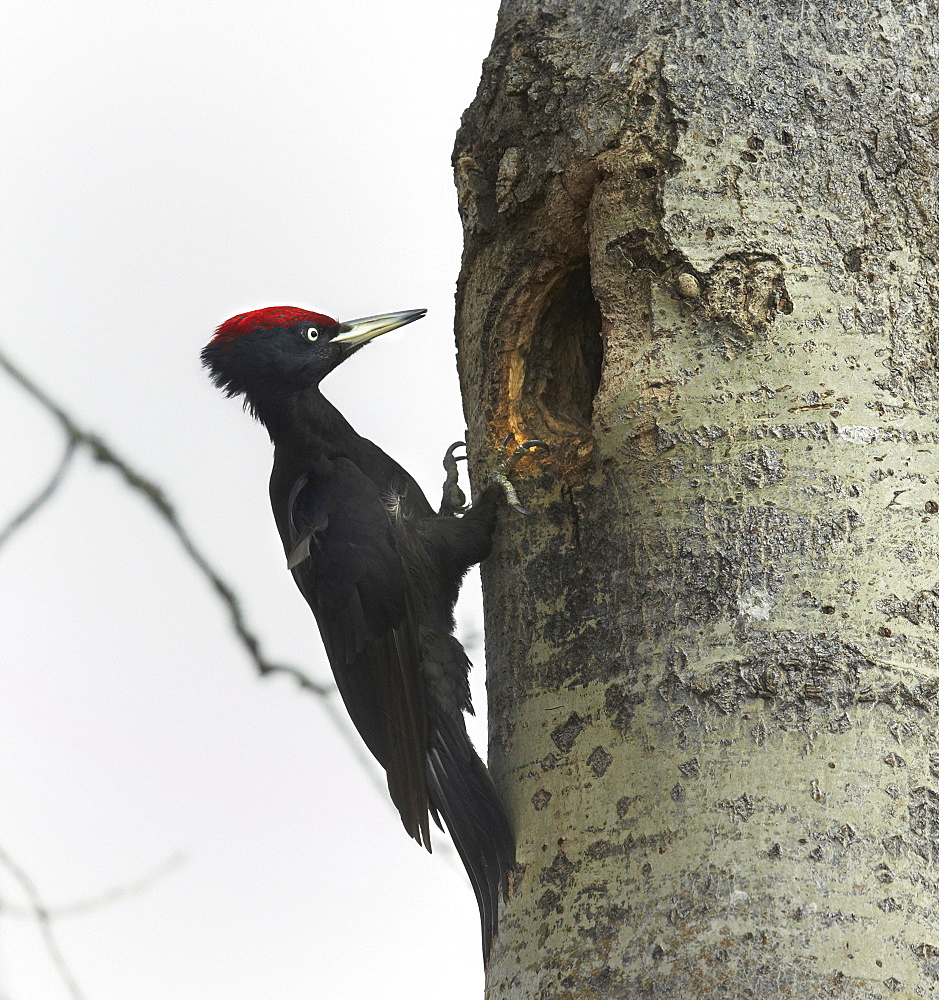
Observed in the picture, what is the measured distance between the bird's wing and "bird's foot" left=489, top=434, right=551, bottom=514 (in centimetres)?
58

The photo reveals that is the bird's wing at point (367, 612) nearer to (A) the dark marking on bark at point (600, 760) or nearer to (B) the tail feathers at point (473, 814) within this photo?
(B) the tail feathers at point (473, 814)

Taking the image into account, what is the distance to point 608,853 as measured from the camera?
6.30 ft

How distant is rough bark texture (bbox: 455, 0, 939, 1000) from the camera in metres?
1.79

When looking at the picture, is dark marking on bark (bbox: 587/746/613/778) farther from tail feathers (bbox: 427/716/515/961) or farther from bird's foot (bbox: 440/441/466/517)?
bird's foot (bbox: 440/441/466/517)

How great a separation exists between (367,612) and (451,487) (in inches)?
22.3

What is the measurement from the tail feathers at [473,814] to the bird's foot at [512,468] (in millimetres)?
511

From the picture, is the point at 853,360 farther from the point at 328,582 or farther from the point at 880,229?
the point at 328,582

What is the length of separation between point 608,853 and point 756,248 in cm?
101

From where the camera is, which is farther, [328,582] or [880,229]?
[328,582]

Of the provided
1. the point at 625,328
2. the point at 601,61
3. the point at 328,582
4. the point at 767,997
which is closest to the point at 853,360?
the point at 625,328

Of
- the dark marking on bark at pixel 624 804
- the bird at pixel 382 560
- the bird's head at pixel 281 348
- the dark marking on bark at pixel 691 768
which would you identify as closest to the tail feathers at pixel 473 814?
the bird at pixel 382 560

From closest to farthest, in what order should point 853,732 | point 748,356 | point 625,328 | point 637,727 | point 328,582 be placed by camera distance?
point 853,732, point 637,727, point 748,356, point 625,328, point 328,582

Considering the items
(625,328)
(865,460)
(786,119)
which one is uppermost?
(786,119)

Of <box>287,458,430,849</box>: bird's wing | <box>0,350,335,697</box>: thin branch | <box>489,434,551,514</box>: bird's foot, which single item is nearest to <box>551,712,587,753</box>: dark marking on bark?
<box>489,434,551,514</box>: bird's foot
